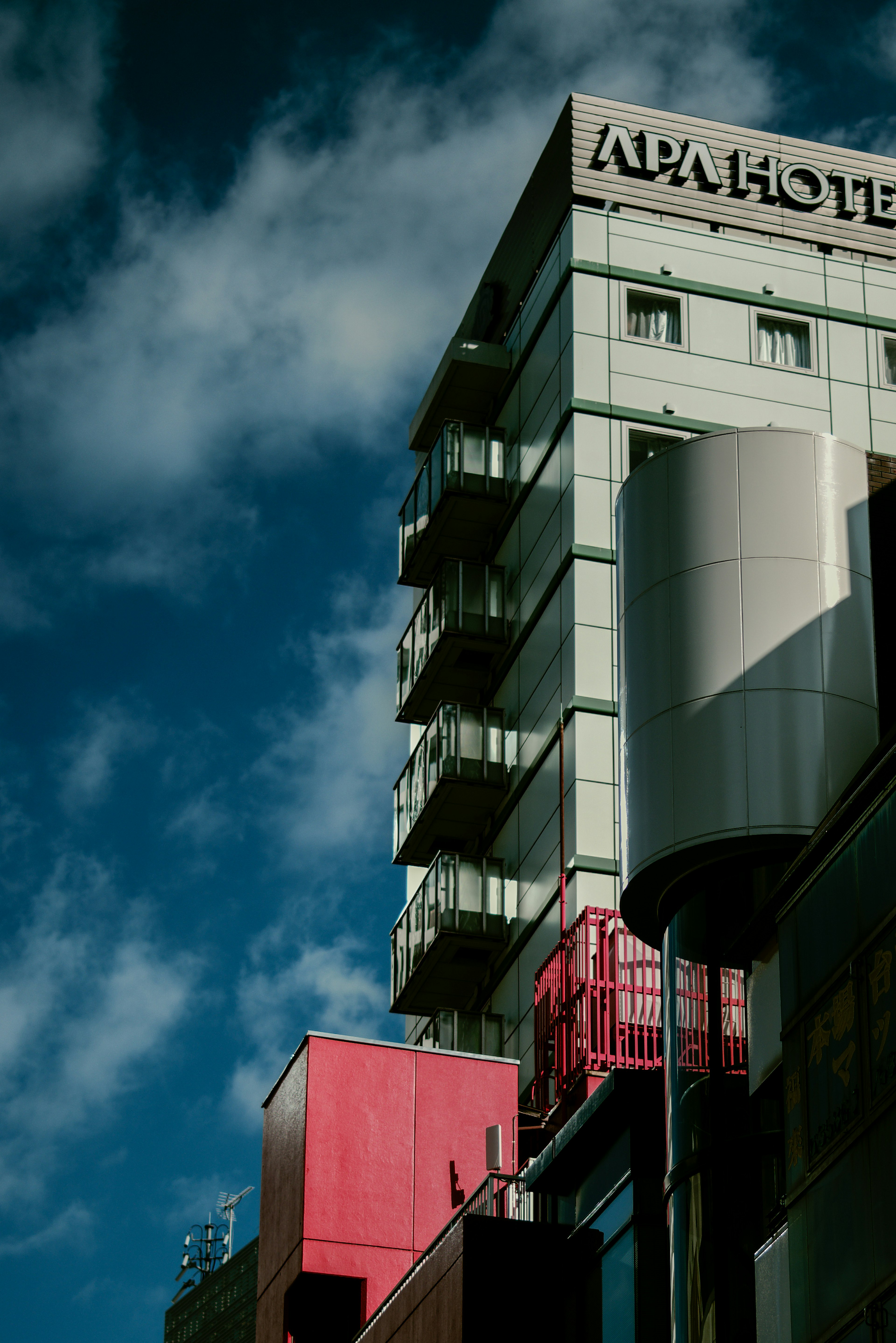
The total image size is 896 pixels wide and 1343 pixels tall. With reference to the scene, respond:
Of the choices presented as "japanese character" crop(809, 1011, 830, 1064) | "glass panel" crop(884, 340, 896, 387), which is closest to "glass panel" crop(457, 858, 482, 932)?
"glass panel" crop(884, 340, 896, 387)

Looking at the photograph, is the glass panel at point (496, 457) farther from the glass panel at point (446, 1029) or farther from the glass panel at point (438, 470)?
the glass panel at point (446, 1029)

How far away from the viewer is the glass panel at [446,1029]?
1610 inches

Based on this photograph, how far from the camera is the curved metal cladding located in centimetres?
2177

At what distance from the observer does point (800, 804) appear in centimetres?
2142

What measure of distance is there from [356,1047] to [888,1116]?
53.9 ft

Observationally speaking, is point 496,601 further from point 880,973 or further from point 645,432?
point 880,973

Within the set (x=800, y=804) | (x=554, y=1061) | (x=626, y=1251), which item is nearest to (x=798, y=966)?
(x=800, y=804)

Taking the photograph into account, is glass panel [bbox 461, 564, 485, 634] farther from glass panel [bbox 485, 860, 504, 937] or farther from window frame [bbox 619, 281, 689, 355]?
window frame [bbox 619, 281, 689, 355]

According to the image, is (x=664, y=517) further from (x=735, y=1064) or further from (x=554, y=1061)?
(x=554, y=1061)

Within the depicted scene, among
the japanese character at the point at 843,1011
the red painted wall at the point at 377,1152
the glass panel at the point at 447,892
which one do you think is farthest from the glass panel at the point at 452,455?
the japanese character at the point at 843,1011

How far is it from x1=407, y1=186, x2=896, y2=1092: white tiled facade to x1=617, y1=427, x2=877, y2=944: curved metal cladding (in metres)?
13.6

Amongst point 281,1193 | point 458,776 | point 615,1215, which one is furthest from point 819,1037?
point 458,776

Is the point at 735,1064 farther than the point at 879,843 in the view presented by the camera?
Yes

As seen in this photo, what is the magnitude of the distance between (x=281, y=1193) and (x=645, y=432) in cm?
1702
